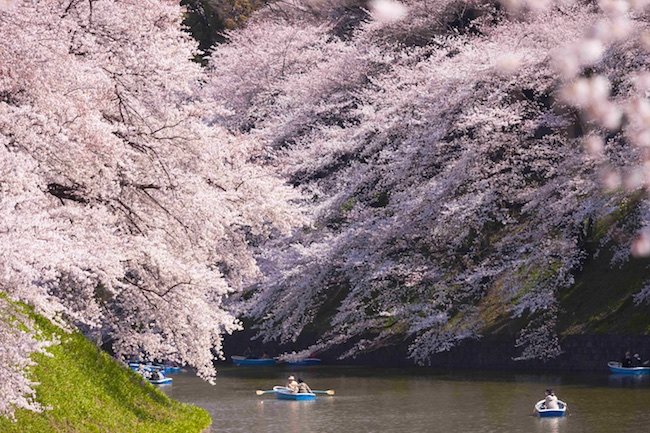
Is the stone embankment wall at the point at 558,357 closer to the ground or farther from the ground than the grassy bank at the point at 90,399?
farther from the ground

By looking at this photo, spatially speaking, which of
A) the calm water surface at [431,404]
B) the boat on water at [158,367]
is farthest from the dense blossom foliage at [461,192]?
the boat on water at [158,367]

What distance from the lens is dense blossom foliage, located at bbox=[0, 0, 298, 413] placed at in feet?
60.1

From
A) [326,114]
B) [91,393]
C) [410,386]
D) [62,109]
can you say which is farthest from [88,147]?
[326,114]

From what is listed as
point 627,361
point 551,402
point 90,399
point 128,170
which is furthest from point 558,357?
point 90,399

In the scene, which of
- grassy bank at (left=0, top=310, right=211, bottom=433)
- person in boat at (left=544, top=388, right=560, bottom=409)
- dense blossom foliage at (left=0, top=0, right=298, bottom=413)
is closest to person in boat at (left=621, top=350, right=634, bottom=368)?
person in boat at (left=544, top=388, right=560, bottom=409)

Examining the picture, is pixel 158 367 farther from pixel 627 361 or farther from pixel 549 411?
pixel 549 411

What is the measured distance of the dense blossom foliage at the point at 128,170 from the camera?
18.3 metres

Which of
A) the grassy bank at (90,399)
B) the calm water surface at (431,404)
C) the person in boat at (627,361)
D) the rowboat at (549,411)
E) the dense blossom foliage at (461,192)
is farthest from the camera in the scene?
the dense blossom foliage at (461,192)

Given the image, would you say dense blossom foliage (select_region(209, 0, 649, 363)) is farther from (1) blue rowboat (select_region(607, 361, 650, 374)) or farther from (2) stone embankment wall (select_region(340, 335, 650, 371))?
(1) blue rowboat (select_region(607, 361, 650, 374))

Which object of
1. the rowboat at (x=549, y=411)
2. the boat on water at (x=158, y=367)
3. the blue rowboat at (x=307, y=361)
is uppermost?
the blue rowboat at (x=307, y=361)

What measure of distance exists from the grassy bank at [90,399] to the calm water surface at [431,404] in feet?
13.9

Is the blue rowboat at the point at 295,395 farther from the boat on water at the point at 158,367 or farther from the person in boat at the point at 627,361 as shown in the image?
the person in boat at the point at 627,361

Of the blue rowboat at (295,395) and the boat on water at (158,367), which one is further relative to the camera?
the boat on water at (158,367)

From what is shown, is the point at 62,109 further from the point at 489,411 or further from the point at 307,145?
the point at 307,145
